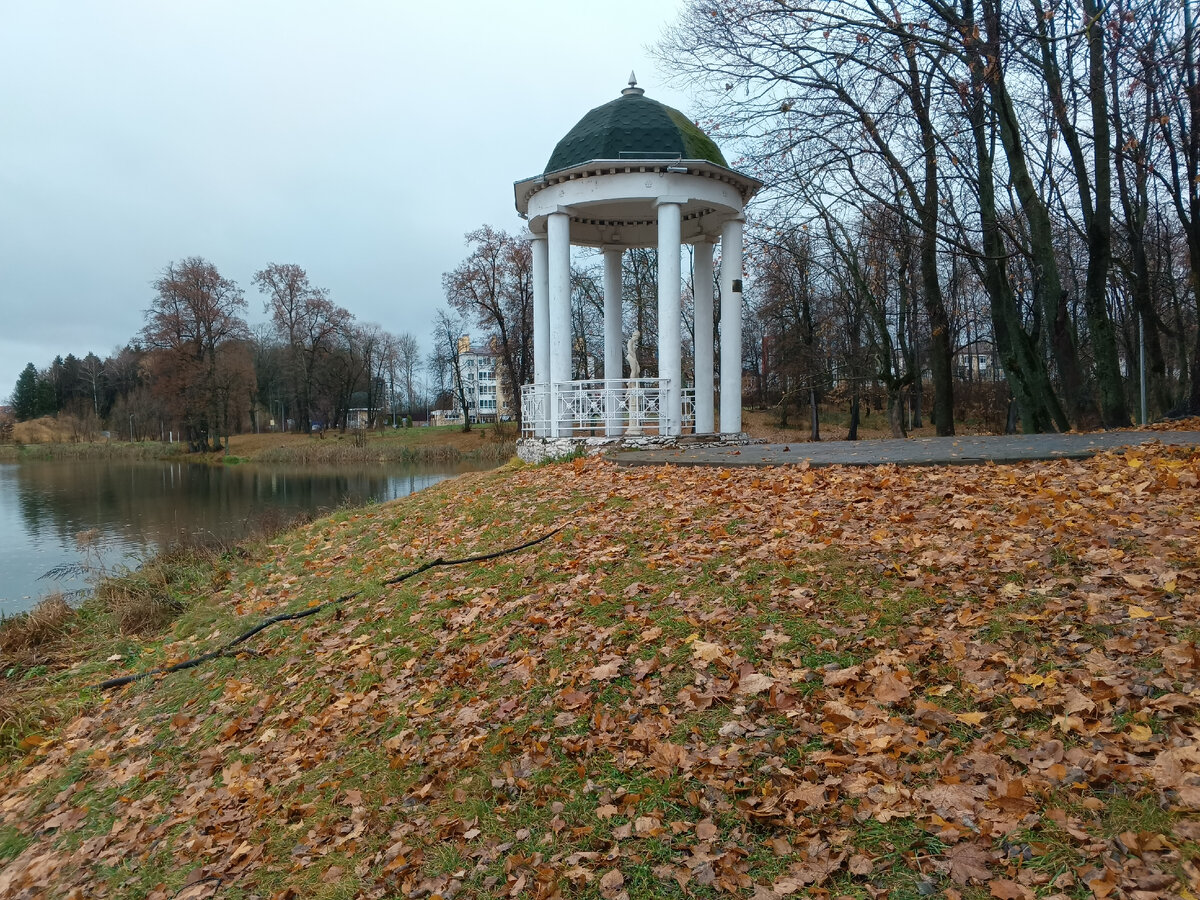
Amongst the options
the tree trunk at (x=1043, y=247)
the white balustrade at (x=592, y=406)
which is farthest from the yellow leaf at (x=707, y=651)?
the tree trunk at (x=1043, y=247)

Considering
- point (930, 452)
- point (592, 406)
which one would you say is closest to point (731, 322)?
point (592, 406)

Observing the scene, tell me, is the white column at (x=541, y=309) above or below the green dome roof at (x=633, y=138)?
below

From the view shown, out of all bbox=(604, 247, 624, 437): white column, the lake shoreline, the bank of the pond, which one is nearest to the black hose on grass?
bbox=(604, 247, 624, 437): white column

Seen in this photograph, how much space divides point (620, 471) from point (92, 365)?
70.8m

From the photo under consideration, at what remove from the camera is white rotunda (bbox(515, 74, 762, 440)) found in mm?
12641

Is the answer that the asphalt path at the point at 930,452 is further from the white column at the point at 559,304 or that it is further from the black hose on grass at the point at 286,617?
the black hose on grass at the point at 286,617

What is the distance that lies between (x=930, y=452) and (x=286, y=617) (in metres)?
7.47

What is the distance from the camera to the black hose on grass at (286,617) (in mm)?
6914

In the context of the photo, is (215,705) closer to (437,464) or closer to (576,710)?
(576,710)

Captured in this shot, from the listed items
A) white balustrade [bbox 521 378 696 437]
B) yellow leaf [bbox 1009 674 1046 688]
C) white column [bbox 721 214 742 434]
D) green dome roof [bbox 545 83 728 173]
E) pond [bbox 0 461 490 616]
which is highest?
green dome roof [bbox 545 83 728 173]

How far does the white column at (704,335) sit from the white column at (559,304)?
2839mm

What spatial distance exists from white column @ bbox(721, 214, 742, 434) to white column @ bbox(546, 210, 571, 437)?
9.73 ft

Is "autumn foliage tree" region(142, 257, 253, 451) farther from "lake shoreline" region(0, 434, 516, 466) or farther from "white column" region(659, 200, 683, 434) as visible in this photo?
"white column" region(659, 200, 683, 434)

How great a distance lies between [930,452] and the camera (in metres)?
8.88
